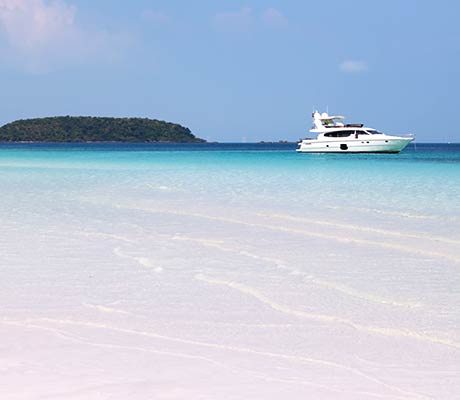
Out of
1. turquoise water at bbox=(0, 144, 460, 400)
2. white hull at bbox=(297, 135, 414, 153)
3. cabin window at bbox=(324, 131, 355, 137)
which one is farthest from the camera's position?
cabin window at bbox=(324, 131, 355, 137)

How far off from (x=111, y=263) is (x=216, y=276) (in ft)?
4.20

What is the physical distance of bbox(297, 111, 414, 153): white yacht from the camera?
5953cm

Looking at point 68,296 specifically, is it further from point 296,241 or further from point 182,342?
point 296,241

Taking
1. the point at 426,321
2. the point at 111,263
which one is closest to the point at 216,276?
the point at 111,263

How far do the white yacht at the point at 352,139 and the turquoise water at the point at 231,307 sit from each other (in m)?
47.7

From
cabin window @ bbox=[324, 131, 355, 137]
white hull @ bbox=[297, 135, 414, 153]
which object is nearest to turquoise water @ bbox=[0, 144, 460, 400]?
white hull @ bbox=[297, 135, 414, 153]

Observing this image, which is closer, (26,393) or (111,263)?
(26,393)

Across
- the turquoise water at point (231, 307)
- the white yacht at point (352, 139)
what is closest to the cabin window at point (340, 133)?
the white yacht at point (352, 139)

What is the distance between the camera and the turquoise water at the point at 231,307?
410 cm

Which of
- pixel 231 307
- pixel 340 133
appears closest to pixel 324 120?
pixel 340 133

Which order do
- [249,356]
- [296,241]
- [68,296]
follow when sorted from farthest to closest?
1. [296,241]
2. [68,296]
3. [249,356]

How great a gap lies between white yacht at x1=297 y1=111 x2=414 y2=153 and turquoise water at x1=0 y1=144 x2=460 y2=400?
1877 inches

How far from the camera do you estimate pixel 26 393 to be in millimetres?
3775

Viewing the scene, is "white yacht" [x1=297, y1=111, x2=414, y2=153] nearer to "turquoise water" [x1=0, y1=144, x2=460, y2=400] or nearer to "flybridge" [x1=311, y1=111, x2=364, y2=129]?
"flybridge" [x1=311, y1=111, x2=364, y2=129]
